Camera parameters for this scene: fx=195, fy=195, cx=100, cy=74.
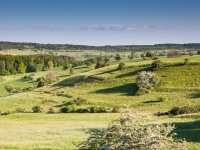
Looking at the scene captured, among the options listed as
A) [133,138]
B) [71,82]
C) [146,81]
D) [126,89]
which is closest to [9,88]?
[71,82]

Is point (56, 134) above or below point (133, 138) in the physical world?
below

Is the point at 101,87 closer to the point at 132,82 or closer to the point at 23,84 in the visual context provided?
the point at 132,82

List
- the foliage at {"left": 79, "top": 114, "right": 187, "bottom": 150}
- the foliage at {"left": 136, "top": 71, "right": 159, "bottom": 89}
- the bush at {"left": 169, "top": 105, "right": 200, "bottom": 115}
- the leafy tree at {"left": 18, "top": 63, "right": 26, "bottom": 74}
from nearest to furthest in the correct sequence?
the foliage at {"left": 79, "top": 114, "right": 187, "bottom": 150}
the bush at {"left": 169, "top": 105, "right": 200, "bottom": 115}
the foliage at {"left": 136, "top": 71, "right": 159, "bottom": 89}
the leafy tree at {"left": 18, "top": 63, "right": 26, "bottom": 74}

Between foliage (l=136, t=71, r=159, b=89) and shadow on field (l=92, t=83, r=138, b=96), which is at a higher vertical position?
foliage (l=136, t=71, r=159, b=89)

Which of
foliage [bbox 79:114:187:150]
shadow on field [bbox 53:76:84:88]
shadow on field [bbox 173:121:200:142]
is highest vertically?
foliage [bbox 79:114:187:150]

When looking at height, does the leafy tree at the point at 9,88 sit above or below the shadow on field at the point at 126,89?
below

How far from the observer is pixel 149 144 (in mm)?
7621

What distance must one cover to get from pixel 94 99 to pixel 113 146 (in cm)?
6225

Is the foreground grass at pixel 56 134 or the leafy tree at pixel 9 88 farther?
the leafy tree at pixel 9 88

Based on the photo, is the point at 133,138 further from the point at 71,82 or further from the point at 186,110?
the point at 71,82

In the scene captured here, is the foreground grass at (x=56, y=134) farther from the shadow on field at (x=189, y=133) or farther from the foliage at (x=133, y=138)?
the foliage at (x=133, y=138)

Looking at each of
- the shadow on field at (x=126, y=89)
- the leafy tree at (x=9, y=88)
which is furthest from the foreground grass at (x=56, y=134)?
the leafy tree at (x=9, y=88)

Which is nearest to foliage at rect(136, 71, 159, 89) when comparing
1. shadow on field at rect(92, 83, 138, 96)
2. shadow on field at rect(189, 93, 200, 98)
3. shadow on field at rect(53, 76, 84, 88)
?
shadow on field at rect(92, 83, 138, 96)

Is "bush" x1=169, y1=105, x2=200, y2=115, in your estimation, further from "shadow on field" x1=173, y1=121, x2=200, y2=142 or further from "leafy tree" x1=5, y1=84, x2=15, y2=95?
"leafy tree" x1=5, y1=84, x2=15, y2=95
